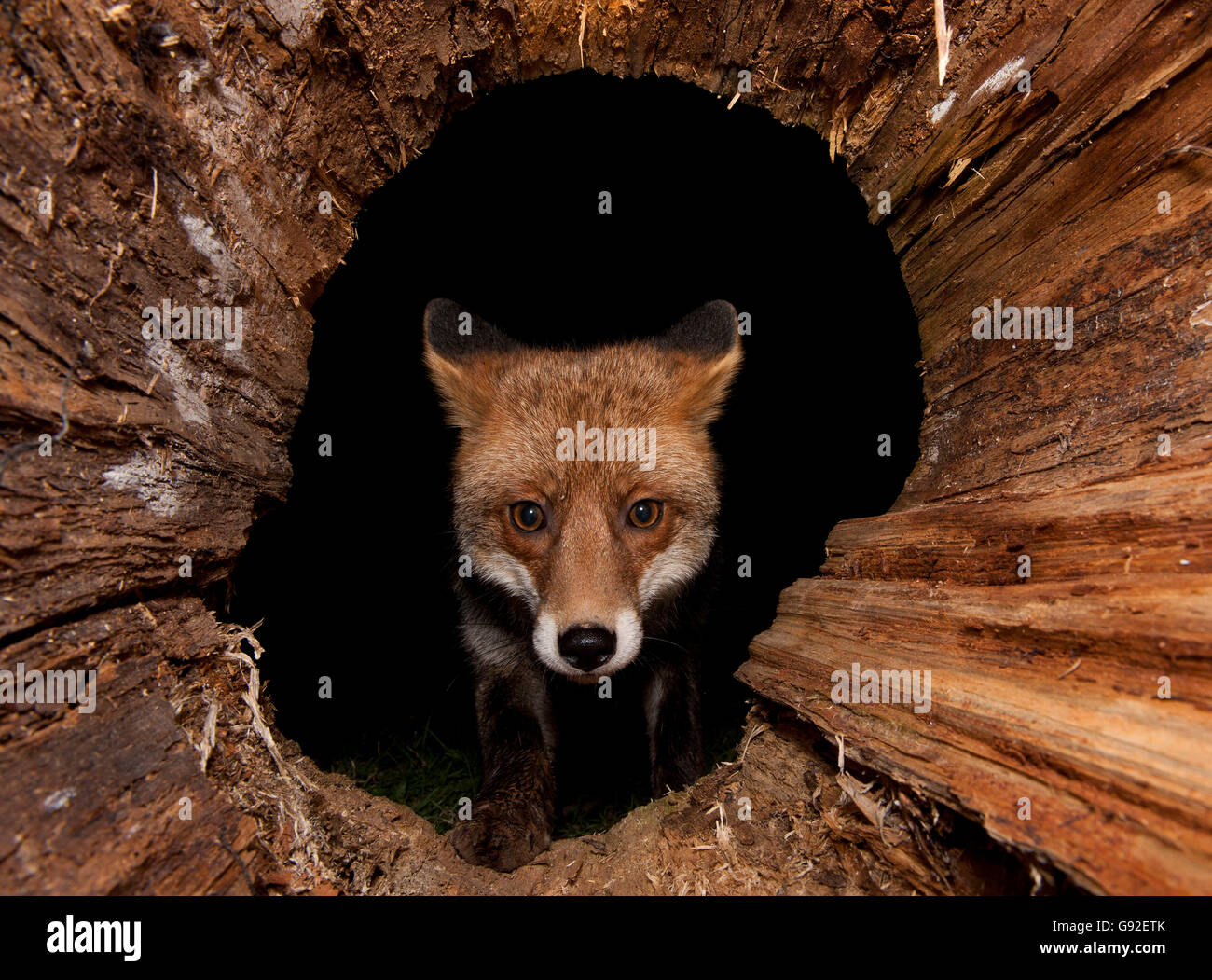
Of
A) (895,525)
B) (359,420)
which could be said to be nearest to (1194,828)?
(895,525)

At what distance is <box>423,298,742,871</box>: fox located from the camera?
3031 millimetres

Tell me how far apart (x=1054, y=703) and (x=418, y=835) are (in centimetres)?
234

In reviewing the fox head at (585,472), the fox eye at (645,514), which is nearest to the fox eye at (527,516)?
the fox head at (585,472)

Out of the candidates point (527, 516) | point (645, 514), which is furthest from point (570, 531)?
point (645, 514)

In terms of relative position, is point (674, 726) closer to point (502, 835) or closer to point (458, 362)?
point (502, 835)

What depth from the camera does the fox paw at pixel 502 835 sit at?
2932 mm

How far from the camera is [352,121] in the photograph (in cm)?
299

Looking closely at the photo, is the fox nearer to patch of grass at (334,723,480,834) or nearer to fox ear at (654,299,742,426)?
fox ear at (654,299,742,426)

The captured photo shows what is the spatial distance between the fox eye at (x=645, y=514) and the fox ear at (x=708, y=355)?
640 millimetres

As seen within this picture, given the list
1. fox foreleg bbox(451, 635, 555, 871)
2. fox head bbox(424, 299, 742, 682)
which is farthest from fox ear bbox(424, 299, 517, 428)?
fox foreleg bbox(451, 635, 555, 871)

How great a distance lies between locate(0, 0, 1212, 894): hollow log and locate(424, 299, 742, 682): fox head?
2.22ft

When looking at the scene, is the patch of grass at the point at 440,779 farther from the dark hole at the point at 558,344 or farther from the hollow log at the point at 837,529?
the hollow log at the point at 837,529

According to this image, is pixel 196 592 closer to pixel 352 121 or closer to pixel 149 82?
pixel 149 82

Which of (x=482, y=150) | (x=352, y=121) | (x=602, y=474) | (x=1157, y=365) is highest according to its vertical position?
(x=482, y=150)
